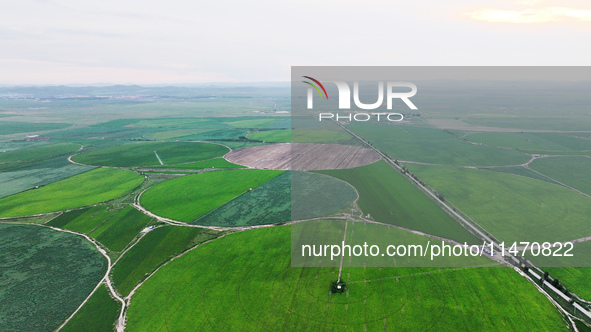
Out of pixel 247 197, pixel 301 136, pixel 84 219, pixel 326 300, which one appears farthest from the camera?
pixel 301 136

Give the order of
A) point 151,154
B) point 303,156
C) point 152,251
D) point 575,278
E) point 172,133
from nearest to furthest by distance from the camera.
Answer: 1. point 575,278
2. point 152,251
3. point 303,156
4. point 151,154
5. point 172,133

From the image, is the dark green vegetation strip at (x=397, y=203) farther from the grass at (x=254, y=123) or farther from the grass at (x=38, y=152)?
the grass at (x=38, y=152)

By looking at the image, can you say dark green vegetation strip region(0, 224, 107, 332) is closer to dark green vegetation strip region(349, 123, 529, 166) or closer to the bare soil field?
the bare soil field

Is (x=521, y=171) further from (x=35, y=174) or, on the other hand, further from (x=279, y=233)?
(x=35, y=174)

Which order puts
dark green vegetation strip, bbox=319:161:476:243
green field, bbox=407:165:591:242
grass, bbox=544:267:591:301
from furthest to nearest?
dark green vegetation strip, bbox=319:161:476:243 < green field, bbox=407:165:591:242 < grass, bbox=544:267:591:301

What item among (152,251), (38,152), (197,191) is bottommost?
(152,251)

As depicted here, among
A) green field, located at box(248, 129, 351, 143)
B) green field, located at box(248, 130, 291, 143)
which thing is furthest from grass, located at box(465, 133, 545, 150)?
green field, located at box(248, 130, 291, 143)

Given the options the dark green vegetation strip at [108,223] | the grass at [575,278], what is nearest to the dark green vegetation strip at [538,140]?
the grass at [575,278]

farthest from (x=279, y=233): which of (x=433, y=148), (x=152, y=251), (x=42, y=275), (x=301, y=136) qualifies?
(x=301, y=136)
